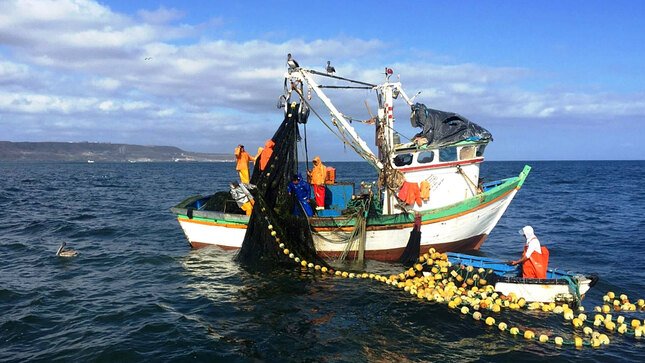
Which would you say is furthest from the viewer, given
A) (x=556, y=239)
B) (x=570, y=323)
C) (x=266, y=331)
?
(x=556, y=239)

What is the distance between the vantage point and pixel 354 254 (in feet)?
47.4

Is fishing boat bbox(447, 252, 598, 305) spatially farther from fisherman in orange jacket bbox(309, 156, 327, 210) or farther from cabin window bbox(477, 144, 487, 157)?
fisherman in orange jacket bbox(309, 156, 327, 210)

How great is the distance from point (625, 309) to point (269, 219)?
30.1ft

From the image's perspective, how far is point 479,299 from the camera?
36.1ft

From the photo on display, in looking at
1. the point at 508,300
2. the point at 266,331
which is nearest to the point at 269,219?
the point at 266,331

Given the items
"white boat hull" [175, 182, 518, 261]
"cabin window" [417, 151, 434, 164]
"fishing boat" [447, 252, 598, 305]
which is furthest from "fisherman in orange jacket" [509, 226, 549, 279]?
"cabin window" [417, 151, 434, 164]

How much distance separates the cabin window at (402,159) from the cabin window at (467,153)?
1643mm

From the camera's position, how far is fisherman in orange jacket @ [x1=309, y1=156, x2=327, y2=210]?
604 inches

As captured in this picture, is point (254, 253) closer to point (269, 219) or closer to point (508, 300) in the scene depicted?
point (269, 219)

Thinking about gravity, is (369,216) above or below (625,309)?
above

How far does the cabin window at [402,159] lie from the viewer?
15016mm

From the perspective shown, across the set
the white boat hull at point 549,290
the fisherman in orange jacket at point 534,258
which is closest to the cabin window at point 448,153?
the fisherman in orange jacket at point 534,258

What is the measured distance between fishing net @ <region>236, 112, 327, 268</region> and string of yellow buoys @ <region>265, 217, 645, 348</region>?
212 mm

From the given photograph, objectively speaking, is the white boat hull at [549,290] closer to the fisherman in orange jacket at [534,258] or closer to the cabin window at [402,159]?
the fisherman in orange jacket at [534,258]
